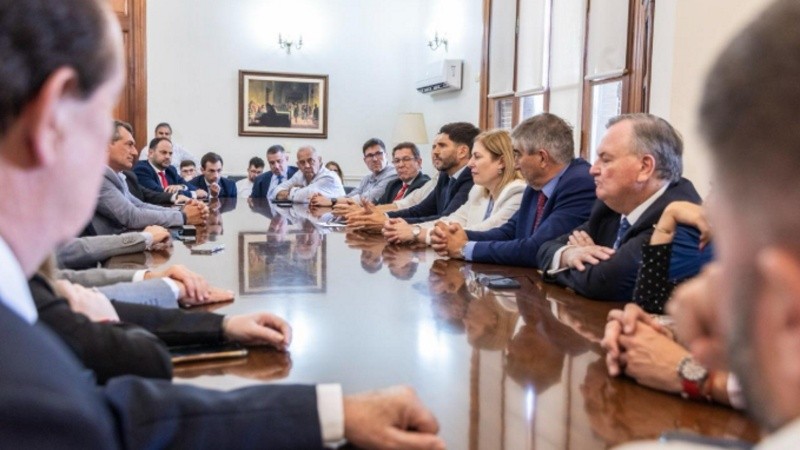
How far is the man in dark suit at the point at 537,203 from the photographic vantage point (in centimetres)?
344

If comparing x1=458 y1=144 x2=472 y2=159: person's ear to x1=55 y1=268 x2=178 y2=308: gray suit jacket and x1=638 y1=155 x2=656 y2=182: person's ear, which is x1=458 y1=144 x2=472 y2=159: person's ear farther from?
x1=55 y1=268 x2=178 y2=308: gray suit jacket

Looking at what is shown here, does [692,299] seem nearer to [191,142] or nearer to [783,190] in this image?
[783,190]

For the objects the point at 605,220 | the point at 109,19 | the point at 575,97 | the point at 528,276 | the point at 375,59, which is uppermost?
the point at 375,59

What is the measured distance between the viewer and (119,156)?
5.11m

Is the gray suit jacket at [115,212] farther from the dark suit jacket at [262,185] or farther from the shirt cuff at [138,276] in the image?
the dark suit jacket at [262,185]

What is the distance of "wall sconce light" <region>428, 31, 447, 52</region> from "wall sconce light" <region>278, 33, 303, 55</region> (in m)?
1.82

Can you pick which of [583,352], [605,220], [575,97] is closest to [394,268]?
→ [605,220]

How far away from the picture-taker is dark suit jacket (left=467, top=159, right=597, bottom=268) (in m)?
3.41

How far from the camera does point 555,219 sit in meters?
3.49

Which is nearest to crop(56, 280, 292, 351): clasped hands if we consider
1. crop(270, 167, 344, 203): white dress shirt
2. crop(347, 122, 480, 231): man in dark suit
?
crop(347, 122, 480, 231): man in dark suit

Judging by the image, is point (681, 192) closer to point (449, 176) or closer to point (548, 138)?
point (548, 138)

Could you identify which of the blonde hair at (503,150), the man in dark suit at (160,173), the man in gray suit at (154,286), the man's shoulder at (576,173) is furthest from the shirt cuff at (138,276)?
the man in dark suit at (160,173)

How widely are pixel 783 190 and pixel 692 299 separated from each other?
173 millimetres

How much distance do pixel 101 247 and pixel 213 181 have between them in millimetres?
5521
